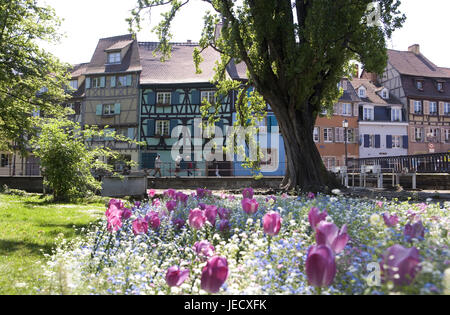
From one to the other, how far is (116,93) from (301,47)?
26.1 m

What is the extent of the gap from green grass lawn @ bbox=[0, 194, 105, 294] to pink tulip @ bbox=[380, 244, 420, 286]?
2128 mm

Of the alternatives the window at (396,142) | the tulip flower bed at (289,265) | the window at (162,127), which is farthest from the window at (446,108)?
the tulip flower bed at (289,265)

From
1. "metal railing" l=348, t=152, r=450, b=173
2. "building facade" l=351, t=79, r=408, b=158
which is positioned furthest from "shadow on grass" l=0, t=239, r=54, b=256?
"building facade" l=351, t=79, r=408, b=158

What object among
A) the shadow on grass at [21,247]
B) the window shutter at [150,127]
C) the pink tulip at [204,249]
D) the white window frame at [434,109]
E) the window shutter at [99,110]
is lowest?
the shadow on grass at [21,247]

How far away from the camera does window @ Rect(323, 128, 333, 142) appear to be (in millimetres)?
35844

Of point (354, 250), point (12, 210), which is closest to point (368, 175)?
point (12, 210)

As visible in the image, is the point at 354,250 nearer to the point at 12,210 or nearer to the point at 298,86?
the point at 12,210

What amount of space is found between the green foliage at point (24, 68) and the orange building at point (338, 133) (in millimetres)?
23455

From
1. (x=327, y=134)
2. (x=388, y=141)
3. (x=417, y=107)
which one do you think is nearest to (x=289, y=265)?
(x=327, y=134)

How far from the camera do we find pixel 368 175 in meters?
17.7

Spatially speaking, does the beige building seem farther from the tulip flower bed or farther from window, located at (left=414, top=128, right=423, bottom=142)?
the tulip flower bed

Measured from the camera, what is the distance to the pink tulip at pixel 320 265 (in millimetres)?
1493

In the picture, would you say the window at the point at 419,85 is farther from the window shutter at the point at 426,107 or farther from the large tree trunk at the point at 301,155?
the large tree trunk at the point at 301,155

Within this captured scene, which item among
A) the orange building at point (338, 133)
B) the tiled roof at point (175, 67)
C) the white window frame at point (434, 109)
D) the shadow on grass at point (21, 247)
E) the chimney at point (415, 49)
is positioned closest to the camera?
the shadow on grass at point (21, 247)
